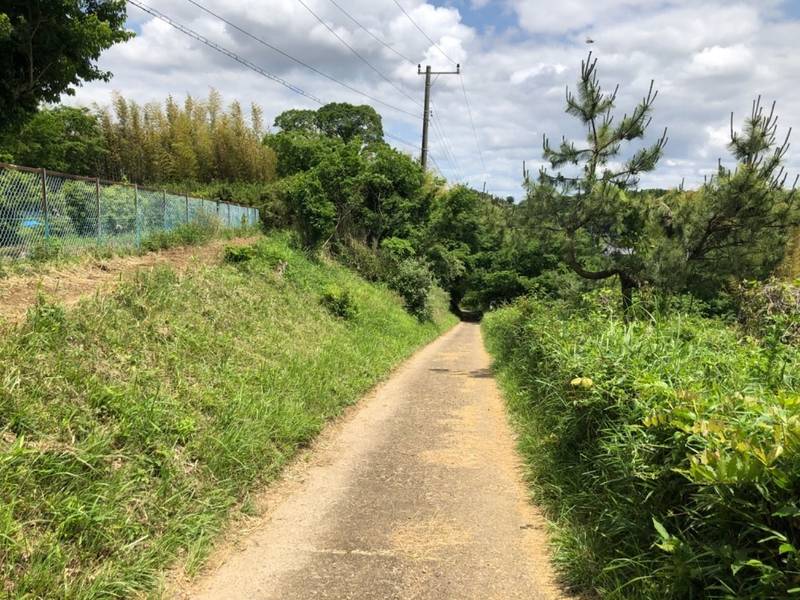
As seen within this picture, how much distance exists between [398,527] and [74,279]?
17.6 ft

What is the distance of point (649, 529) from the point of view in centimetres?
295

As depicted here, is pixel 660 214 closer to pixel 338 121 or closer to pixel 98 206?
pixel 98 206

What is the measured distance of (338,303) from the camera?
1203 cm

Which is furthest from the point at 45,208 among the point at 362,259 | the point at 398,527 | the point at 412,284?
the point at 412,284

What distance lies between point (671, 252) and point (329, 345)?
20.9 feet

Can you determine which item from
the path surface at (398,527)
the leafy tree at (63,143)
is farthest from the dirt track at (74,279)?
the leafy tree at (63,143)

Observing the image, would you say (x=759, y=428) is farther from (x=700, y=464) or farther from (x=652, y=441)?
(x=652, y=441)

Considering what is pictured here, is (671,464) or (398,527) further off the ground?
(671,464)

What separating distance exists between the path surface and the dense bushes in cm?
35

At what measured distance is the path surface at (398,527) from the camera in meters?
3.19

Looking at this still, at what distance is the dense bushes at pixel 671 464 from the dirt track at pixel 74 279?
4856 millimetres

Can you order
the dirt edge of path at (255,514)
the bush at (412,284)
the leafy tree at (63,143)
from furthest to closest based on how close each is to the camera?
the leafy tree at (63,143), the bush at (412,284), the dirt edge of path at (255,514)

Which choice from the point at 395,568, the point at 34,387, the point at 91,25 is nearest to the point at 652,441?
the point at 395,568

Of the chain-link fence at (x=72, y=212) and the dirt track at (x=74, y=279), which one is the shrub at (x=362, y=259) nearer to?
the chain-link fence at (x=72, y=212)
